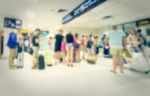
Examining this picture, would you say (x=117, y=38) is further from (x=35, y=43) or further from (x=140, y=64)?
(x=35, y=43)

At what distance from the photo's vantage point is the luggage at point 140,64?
535cm

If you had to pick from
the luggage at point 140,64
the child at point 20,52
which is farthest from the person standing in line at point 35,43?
the luggage at point 140,64

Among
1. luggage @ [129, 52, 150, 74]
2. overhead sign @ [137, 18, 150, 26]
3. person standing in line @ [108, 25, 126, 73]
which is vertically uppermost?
overhead sign @ [137, 18, 150, 26]

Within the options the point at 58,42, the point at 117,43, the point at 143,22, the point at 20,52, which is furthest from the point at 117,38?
the point at 143,22

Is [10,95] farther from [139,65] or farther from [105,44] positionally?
[105,44]

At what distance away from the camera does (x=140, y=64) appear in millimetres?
5449

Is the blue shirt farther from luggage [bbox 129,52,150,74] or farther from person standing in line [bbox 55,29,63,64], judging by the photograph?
person standing in line [bbox 55,29,63,64]

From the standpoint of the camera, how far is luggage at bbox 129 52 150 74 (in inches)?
211

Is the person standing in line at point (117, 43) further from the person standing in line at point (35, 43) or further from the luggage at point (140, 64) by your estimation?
the person standing in line at point (35, 43)

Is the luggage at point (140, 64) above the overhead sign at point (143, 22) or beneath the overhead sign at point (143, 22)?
beneath

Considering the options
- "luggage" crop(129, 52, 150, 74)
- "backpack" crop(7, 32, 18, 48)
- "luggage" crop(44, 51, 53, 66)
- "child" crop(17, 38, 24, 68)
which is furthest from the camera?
"luggage" crop(44, 51, 53, 66)

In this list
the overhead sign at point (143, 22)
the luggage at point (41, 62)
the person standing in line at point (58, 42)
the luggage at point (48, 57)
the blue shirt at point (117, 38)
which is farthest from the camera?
the overhead sign at point (143, 22)

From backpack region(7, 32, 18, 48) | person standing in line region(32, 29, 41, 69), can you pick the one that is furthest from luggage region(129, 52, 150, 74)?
backpack region(7, 32, 18, 48)

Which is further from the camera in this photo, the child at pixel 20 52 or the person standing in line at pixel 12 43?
the child at pixel 20 52
